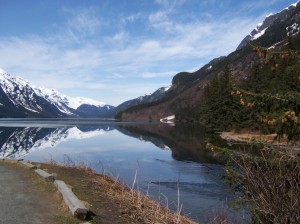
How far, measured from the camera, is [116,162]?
36.7 meters

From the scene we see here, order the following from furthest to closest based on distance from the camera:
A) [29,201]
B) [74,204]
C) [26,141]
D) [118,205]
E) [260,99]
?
[26,141] < [118,205] < [29,201] < [260,99] < [74,204]

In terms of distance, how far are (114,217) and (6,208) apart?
9.65 feet

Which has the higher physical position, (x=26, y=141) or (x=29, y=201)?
(x=26, y=141)

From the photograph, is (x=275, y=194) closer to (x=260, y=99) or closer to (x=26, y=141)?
(x=260, y=99)

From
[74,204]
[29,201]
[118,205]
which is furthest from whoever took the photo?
[118,205]

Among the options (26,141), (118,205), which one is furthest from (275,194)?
(26,141)

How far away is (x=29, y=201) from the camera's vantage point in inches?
466

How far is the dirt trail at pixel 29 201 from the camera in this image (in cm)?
995

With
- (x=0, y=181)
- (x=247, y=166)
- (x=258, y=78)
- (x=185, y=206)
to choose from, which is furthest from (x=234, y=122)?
(x=247, y=166)

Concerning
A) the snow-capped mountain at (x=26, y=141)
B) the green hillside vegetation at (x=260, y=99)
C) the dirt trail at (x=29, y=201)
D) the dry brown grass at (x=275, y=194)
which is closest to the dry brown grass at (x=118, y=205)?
the dirt trail at (x=29, y=201)

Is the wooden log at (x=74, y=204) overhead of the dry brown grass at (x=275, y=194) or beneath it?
beneath

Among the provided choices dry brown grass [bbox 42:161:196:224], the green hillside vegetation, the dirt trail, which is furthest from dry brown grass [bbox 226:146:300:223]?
the dirt trail

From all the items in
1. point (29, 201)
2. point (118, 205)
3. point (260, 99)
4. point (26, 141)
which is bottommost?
point (118, 205)

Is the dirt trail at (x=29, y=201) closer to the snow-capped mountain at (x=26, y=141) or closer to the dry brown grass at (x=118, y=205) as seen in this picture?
the dry brown grass at (x=118, y=205)
